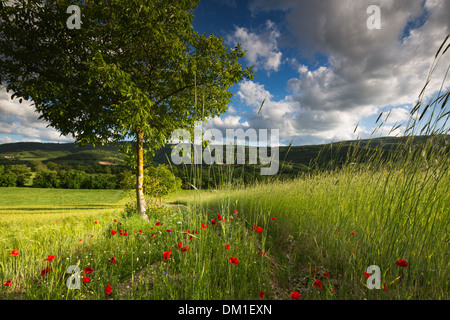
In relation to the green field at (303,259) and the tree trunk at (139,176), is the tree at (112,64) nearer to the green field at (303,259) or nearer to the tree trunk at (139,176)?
the tree trunk at (139,176)

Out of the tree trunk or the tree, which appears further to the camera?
the tree trunk

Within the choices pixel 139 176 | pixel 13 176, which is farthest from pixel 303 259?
pixel 13 176

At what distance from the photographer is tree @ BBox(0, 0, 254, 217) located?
4.88 m

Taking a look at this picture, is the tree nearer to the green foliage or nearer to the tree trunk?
the tree trunk

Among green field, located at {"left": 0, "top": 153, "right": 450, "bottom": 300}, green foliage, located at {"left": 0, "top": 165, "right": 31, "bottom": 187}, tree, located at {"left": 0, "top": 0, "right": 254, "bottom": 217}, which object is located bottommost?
green foliage, located at {"left": 0, "top": 165, "right": 31, "bottom": 187}

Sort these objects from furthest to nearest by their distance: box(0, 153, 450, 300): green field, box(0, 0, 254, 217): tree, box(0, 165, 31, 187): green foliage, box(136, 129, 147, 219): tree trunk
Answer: box(0, 165, 31, 187): green foliage < box(136, 129, 147, 219): tree trunk < box(0, 0, 254, 217): tree < box(0, 153, 450, 300): green field

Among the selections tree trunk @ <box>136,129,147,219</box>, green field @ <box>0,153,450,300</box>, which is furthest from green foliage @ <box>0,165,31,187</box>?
green field @ <box>0,153,450,300</box>

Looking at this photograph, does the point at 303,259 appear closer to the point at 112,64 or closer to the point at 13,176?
the point at 112,64

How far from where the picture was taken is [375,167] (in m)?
3.42

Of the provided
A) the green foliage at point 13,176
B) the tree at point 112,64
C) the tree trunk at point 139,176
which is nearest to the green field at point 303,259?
the tree trunk at point 139,176

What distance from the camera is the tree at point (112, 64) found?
16.0ft

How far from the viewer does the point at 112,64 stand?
474 cm

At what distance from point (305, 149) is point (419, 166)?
3644 inches

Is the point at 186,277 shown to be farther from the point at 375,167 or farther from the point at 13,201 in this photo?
the point at 13,201
